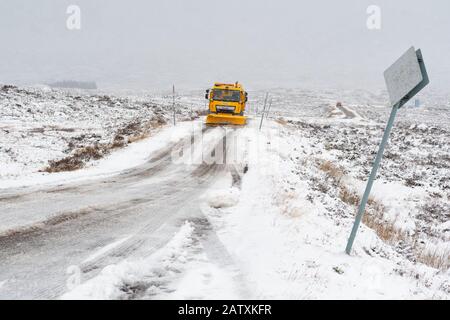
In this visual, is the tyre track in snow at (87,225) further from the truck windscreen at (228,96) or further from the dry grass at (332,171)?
the truck windscreen at (228,96)

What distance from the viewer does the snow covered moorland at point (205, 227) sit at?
13.7 feet

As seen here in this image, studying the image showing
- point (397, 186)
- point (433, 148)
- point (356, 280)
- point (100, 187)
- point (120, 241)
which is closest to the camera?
point (356, 280)

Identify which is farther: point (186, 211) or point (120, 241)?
point (186, 211)

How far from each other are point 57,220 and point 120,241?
62.8 inches

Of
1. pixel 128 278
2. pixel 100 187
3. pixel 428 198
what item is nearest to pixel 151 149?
pixel 100 187

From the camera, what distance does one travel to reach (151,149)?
14.8m

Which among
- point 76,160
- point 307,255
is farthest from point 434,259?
point 76,160

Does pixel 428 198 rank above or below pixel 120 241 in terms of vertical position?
below

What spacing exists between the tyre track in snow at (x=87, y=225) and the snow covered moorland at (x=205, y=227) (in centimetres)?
3

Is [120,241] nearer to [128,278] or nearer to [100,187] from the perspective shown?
[128,278]

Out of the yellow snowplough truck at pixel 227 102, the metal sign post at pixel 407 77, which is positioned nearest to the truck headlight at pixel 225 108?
the yellow snowplough truck at pixel 227 102

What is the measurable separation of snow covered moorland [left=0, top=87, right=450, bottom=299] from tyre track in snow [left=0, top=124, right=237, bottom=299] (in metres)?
0.03
